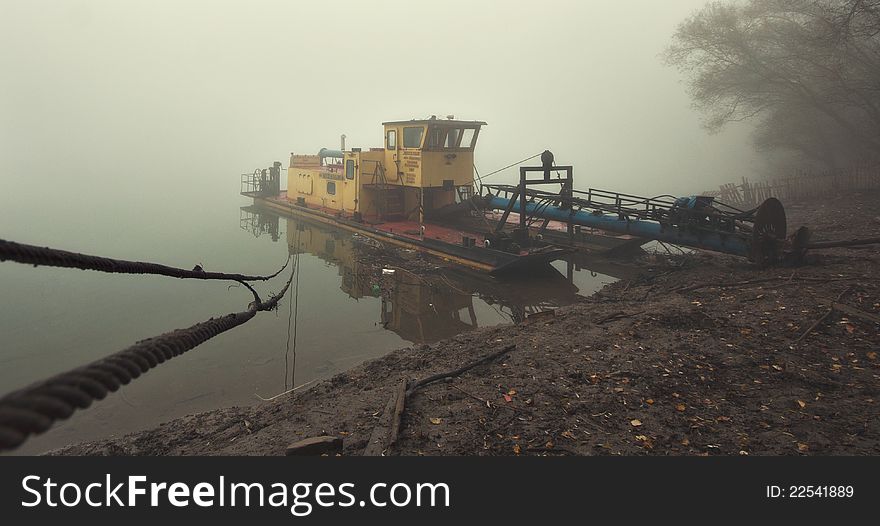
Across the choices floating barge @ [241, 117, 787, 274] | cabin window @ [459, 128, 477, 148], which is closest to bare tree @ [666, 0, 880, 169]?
floating barge @ [241, 117, 787, 274]

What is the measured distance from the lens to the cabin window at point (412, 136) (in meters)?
16.4

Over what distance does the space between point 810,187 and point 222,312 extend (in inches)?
957

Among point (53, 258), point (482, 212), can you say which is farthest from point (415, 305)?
point (53, 258)

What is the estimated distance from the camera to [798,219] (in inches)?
685

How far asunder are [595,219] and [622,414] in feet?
32.7

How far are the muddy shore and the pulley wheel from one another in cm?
172

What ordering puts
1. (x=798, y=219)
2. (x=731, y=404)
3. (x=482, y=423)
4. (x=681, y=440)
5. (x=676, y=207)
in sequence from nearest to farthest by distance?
(x=681, y=440), (x=482, y=423), (x=731, y=404), (x=676, y=207), (x=798, y=219)

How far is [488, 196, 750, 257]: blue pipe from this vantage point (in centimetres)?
1153

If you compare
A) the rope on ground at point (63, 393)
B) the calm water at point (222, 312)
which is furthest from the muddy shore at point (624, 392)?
the rope on ground at point (63, 393)

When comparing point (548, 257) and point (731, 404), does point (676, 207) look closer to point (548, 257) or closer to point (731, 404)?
point (548, 257)

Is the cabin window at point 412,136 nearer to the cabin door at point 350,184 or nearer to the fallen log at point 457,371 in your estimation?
the cabin door at point 350,184

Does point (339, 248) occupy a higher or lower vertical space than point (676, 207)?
lower

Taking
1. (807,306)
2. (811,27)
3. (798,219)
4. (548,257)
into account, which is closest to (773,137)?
(811,27)

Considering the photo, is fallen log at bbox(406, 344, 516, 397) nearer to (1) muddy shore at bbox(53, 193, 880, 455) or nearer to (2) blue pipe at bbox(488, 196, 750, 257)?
(1) muddy shore at bbox(53, 193, 880, 455)
